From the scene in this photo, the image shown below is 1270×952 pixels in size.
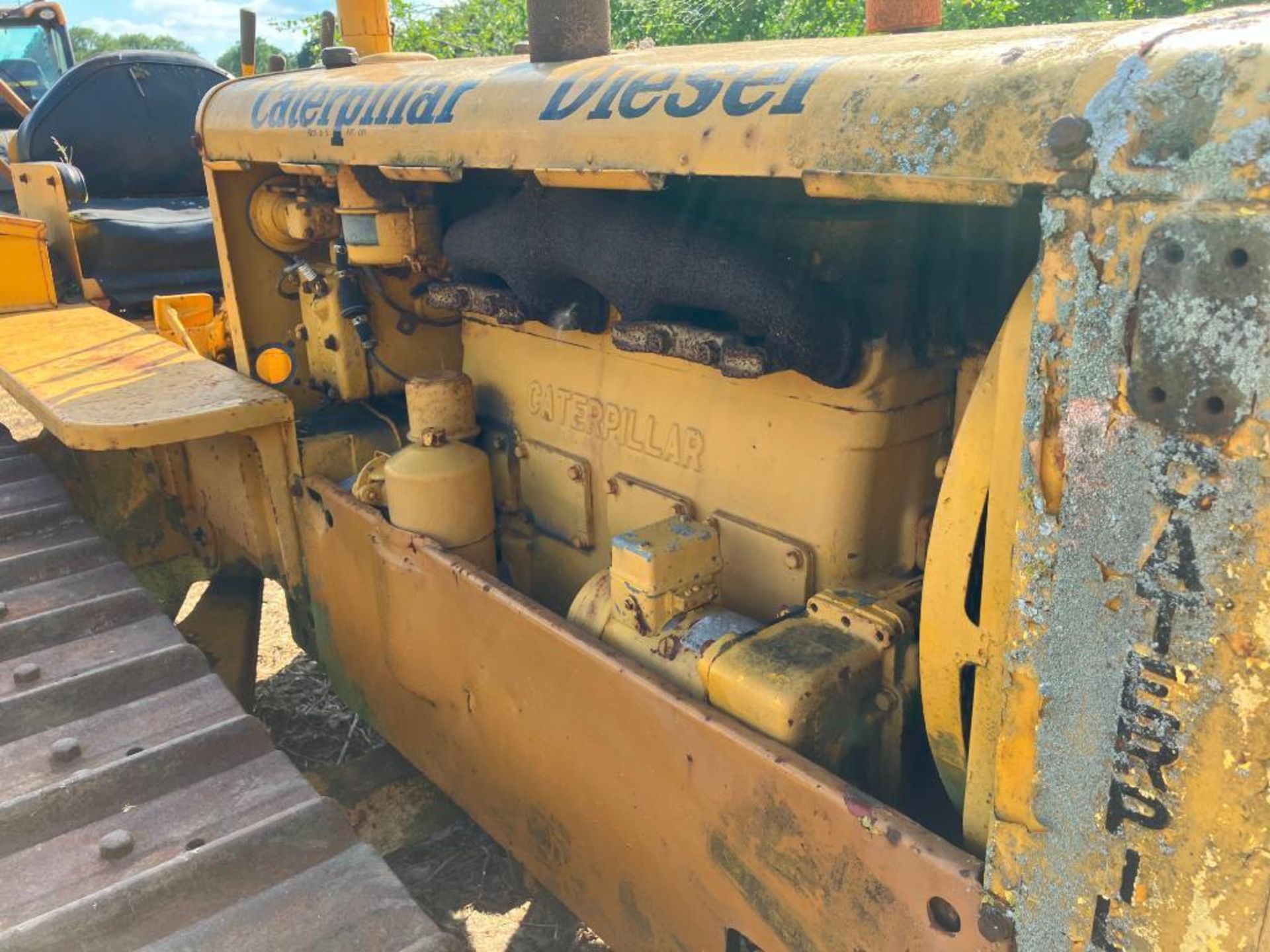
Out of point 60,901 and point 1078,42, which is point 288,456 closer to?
point 60,901

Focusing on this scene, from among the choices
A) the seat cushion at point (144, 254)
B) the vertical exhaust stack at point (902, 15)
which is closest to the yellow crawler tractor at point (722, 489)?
the vertical exhaust stack at point (902, 15)

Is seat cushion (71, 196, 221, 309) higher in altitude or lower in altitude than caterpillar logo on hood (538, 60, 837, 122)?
lower

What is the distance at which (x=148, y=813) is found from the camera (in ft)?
6.13

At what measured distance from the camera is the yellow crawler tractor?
103 centimetres

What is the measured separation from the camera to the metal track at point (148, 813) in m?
1.64

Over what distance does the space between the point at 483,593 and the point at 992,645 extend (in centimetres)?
112

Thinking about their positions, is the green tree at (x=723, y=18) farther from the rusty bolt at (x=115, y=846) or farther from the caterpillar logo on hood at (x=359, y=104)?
the rusty bolt at (x=115, y=846)

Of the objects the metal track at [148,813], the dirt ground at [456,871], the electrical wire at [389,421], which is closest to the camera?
the metal track at [148,813]

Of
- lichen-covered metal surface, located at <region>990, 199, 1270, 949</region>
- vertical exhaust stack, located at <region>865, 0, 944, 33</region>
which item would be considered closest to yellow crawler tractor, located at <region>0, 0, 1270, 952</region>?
lichen-covered metal surface, located at <region>990, 199, 1270, 949</region>

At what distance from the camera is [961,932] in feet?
4.42

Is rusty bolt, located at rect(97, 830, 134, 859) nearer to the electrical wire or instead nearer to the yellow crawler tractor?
the yellow crawler tractor

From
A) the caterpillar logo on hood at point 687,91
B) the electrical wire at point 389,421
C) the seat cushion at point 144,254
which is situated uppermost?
the caterpillar logo on hood at point 687,91

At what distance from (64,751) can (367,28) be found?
1937 millimetres

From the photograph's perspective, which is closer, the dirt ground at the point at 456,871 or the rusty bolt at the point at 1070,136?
the rusty bolt at the point at 1070,136
